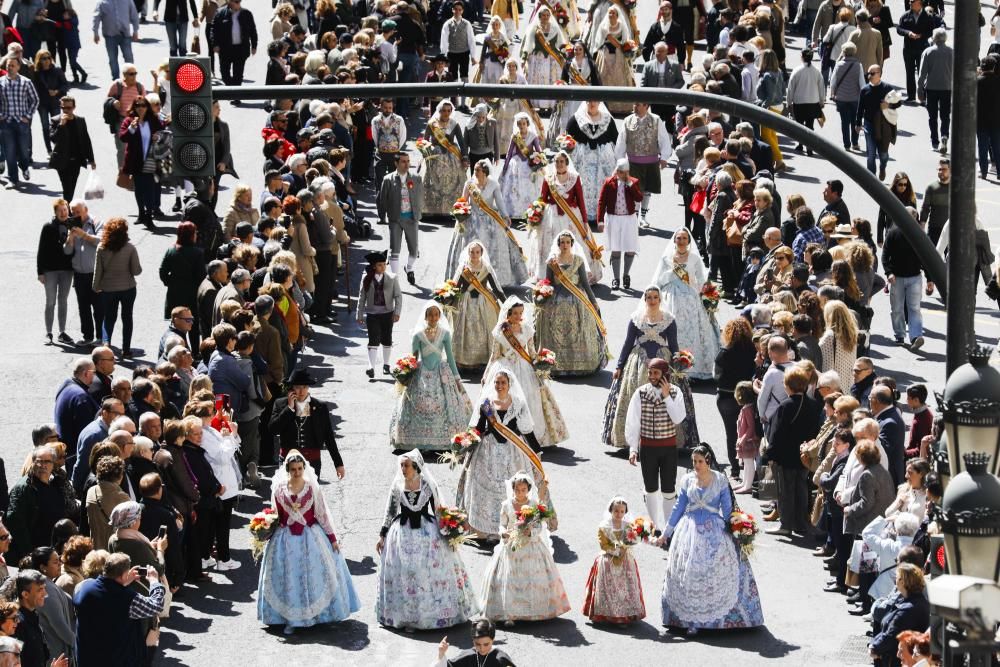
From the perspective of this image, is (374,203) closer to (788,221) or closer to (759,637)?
(788,221)

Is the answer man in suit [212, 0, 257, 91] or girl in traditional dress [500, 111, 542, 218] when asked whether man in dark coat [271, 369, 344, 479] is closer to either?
girl in traditional dress [500, 111, 542, 218]

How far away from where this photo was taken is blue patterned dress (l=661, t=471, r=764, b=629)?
1720cm

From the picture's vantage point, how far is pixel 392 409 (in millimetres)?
22609

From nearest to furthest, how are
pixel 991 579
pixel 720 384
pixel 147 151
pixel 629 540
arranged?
pixel 991 579 < pixel 629 540 < pixel 720 384 < pixel 147 151

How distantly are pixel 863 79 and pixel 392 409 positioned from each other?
1362cm

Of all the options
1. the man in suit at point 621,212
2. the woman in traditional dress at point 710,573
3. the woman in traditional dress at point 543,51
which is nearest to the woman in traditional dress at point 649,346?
the woman in traditional dress at point 710,573

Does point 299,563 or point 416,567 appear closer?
point 299,563

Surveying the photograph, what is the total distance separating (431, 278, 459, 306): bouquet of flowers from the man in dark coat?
3.82 meters

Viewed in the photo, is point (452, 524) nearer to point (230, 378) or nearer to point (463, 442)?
point (463, 442)

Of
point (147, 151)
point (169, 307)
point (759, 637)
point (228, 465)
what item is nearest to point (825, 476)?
point (759, 637)

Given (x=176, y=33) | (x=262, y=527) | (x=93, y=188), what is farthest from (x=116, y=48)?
(x=262, y=527)

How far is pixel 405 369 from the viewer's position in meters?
21.0

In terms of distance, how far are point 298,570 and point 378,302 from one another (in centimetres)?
642

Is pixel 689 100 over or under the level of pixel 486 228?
over
